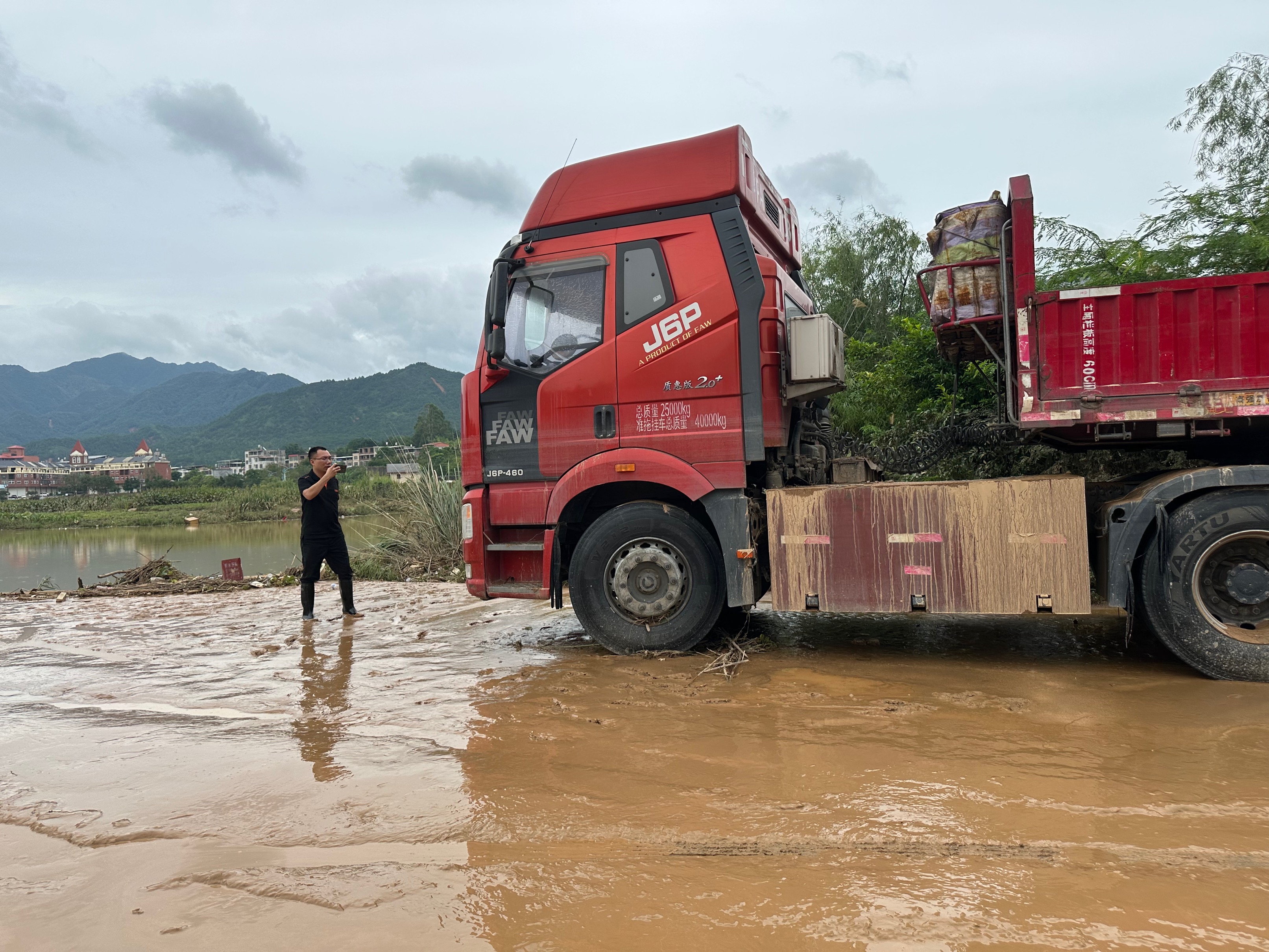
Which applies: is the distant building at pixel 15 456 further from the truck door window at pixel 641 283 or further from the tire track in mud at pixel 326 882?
the tire track in mud at pixel 326 882

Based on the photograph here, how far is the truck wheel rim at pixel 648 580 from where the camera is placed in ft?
18.7

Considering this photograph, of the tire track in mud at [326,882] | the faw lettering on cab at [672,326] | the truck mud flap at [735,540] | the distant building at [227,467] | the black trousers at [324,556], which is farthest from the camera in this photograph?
the distant building at [227,467]

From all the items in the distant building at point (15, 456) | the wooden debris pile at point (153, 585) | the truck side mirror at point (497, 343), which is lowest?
the wooden debris pile at point (153, 585)

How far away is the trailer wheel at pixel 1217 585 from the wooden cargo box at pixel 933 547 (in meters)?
0.43

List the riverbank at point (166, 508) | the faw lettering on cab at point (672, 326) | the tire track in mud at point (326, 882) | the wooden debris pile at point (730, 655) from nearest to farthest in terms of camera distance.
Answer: the tire track in mud at point (326, 882) < the wooden debris pile at point (730, 655) < the faw lettering on cab at point (672, 326) < the riverbank at point (166, 508)

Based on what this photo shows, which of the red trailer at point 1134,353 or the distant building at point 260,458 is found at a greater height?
the distant building at point 260,458

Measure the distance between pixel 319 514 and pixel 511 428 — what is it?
3016 millimetres

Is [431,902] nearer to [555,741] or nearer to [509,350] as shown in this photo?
[555,741]

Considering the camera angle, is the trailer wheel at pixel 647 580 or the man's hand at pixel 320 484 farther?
the man's hand at pixel 320 484

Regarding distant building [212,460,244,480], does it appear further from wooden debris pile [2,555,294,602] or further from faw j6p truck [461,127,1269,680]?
faw j6p truck [461,127,1269,680]

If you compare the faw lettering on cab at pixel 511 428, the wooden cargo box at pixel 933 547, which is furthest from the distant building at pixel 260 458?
the wooden cargo box at pixel 933 547

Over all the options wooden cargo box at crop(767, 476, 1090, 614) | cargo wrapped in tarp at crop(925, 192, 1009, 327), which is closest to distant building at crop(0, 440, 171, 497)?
wooden cargo box at crop(767, 476, 1090, 614)

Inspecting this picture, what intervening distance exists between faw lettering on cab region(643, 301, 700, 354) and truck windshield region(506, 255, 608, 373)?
0.39 metres

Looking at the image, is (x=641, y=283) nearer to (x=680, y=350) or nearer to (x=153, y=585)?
(x=680, y=350)
